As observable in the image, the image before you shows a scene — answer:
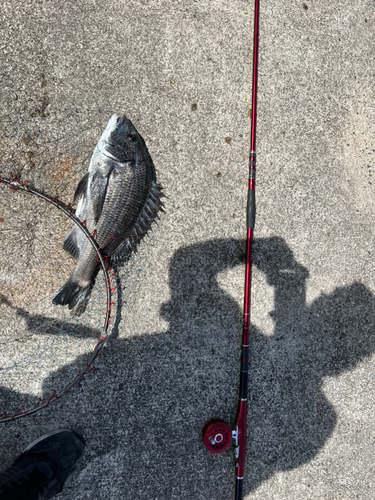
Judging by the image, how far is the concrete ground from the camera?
223cm

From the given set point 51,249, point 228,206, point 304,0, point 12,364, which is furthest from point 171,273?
point 304,0

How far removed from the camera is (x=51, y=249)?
223 cm

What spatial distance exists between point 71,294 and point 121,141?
3.73 ft

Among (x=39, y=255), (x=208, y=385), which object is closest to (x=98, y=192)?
(x=39, y=255)

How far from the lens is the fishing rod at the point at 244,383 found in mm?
2227

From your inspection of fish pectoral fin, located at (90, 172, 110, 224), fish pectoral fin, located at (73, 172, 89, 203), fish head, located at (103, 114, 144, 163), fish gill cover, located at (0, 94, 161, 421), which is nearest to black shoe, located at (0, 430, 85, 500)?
fish gill cover, located at (0, 94, 161, 421)

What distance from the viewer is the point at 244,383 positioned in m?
2.27

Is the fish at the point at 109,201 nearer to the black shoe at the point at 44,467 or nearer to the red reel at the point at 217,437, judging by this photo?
the black shoe at the point at 44,467

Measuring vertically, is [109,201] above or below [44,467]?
above

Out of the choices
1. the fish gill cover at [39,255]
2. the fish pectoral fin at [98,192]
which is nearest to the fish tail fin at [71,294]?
the fish gill cover at [39,255]

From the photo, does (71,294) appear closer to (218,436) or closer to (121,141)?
(121,141)

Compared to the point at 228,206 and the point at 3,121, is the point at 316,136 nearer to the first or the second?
the point at 228,206

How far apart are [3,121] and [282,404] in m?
3.11

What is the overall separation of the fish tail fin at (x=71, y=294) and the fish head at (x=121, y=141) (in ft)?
3.05
